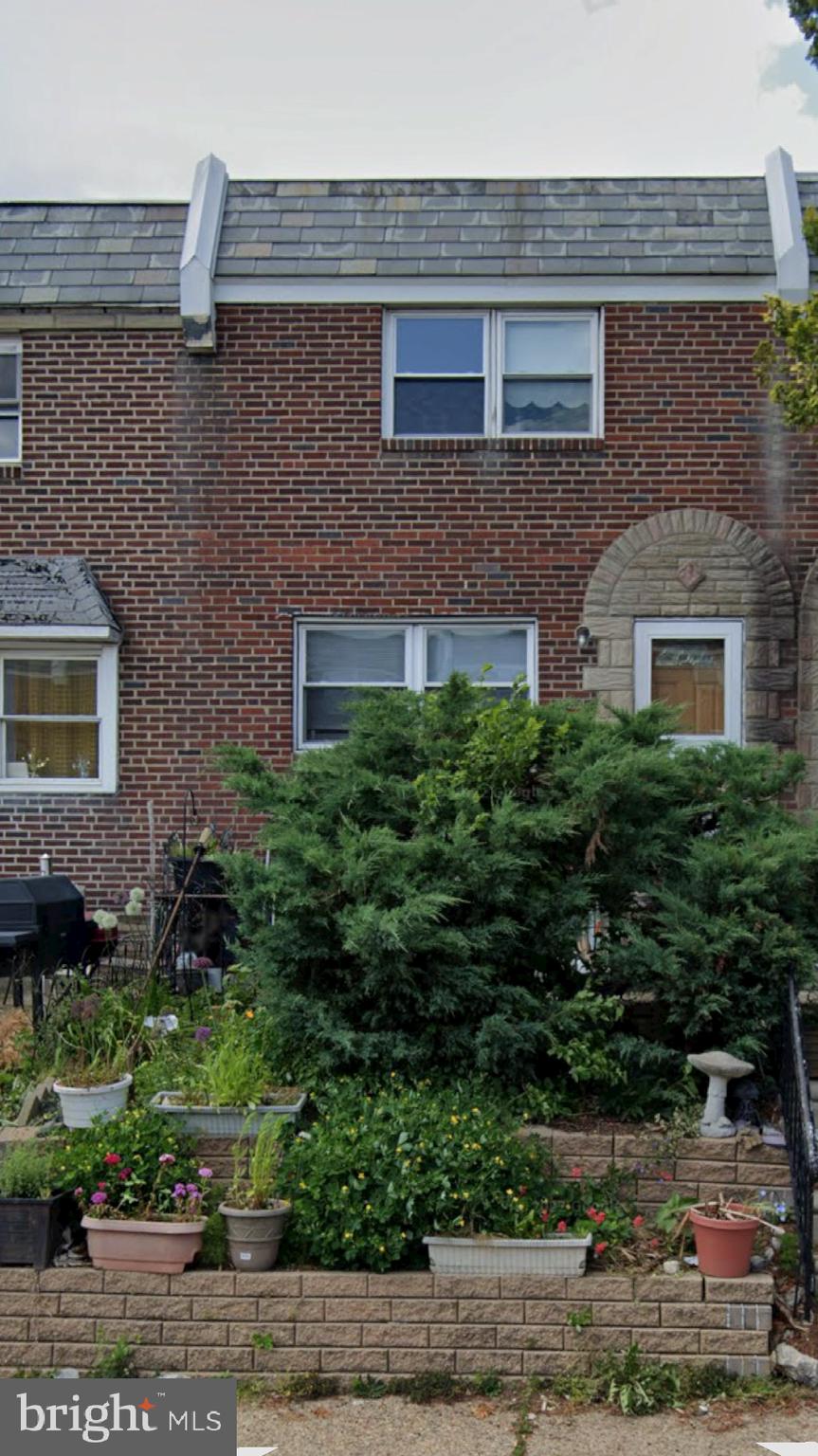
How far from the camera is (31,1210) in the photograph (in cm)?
556

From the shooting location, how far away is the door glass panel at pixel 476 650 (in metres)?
11.0

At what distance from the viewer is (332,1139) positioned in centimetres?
570

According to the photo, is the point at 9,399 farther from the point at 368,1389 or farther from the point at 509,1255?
the point at 368,1389

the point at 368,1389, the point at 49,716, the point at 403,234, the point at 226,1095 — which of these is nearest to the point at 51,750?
the point at 49,716

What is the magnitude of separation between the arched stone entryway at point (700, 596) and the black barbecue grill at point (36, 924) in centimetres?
458

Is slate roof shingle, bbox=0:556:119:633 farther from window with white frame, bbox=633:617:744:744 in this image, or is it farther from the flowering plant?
the flowering plant

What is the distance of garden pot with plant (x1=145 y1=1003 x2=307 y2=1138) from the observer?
6062mm

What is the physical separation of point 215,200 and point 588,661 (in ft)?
16.4

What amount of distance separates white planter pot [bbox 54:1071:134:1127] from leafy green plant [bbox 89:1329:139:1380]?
1.04m

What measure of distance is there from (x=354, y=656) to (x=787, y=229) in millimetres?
4955

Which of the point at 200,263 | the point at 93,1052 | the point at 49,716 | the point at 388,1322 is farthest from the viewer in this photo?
the point at 49,716

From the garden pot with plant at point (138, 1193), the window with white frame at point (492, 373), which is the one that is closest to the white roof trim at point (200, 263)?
the window with white frame at point (492, 373)

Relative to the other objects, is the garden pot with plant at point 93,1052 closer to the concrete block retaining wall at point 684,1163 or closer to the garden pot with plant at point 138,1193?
the garden pot with plant at point 138,1193

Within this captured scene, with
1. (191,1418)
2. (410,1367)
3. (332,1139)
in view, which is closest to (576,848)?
(332,1139)
